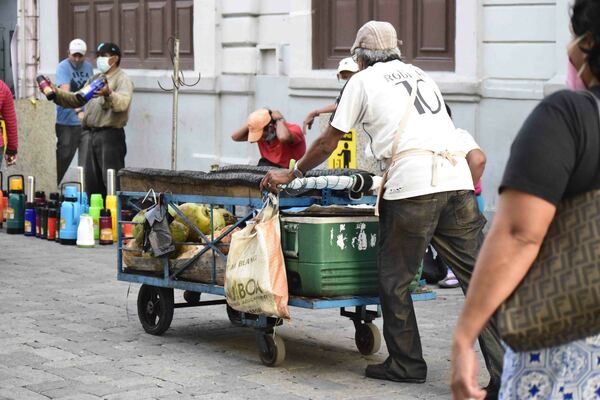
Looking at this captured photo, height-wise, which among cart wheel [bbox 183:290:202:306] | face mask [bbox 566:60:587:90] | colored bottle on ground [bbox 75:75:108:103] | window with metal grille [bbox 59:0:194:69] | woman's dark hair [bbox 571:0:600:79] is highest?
window with metal grille [bbox 59:0:194:69]

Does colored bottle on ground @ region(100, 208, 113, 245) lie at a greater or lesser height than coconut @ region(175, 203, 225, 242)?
lesser

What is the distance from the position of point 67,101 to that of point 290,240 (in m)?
7.35

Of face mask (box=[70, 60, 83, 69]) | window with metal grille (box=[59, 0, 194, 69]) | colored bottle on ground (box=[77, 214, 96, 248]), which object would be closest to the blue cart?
colored bottle on ground (box=[77, 214, 96, 248])

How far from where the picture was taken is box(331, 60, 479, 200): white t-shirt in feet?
21.5

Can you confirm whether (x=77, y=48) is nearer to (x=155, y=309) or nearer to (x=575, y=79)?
(x=155, y=309)

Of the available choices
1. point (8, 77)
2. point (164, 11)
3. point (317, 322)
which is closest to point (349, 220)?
point (317, 322)

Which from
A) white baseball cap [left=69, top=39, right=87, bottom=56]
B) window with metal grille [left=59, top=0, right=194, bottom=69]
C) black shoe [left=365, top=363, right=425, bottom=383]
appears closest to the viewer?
black shoe [left=365, top=363, right=425, bottom=383]

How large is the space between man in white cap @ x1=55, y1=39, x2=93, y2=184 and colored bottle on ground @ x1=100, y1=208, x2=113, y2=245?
2.93 metres

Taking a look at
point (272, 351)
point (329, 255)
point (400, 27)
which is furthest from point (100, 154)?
point (329, 255)

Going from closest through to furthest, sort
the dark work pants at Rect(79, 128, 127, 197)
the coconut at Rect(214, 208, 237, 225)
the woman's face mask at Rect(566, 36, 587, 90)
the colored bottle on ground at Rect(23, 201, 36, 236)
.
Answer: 1. the woman's face mask at Rect(566, 36, 587, 90)
2. the coconut at Rect(214, 208, 237, 225)
3. the colored bottle on ground at Rect(23, 201, 36, 236)
4. the dark work pants at Rect(79, 128, 127, 197)

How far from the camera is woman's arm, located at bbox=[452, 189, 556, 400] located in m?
2.87

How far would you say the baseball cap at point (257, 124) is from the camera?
10570 millimetres

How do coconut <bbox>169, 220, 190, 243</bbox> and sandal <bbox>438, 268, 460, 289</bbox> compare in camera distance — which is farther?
sandal <bbox>438, 268, 460, 289</bbox>

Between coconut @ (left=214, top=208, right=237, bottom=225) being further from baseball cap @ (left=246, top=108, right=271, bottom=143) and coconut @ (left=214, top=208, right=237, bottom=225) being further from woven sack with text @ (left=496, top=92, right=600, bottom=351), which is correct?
woven sack with text @ (left=496, top=92, right=600, bottom=351)
